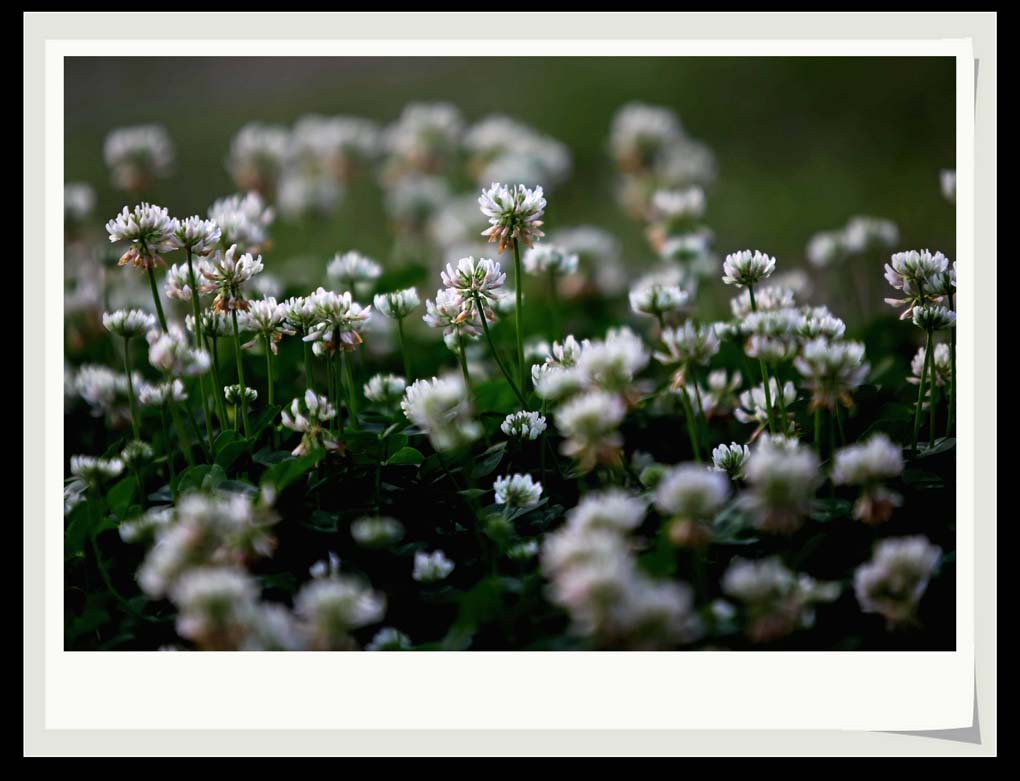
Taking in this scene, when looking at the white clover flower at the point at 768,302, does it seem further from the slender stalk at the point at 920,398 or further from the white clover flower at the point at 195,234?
the white clover flower at the point at 195,234

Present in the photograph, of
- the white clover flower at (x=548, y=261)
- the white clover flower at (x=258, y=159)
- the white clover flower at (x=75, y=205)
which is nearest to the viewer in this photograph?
the white clover flower at (x=548, y=261)

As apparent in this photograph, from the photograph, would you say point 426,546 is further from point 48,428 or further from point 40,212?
point 40,212

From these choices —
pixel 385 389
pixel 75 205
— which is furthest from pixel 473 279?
pixel 75 205

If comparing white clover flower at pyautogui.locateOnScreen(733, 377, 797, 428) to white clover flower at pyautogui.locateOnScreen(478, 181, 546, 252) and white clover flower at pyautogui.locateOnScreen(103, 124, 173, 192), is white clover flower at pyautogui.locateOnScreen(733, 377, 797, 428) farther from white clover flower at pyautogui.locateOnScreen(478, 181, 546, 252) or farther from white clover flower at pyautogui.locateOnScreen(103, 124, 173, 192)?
white clover flower at pyautogui.locateOnScreen(103, 124, 173, 192)

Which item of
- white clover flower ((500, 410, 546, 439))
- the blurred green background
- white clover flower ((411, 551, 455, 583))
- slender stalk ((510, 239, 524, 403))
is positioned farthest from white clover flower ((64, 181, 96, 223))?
white clover flower ((411, 551, 455, 583))

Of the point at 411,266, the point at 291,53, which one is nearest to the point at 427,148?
the point at 411,266

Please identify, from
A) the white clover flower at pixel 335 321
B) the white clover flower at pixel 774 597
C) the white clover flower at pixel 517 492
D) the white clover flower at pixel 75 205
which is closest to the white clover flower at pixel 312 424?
the white clover flower at pixel 335 321

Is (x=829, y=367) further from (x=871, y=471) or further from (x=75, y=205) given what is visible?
(x=75, y=205)
